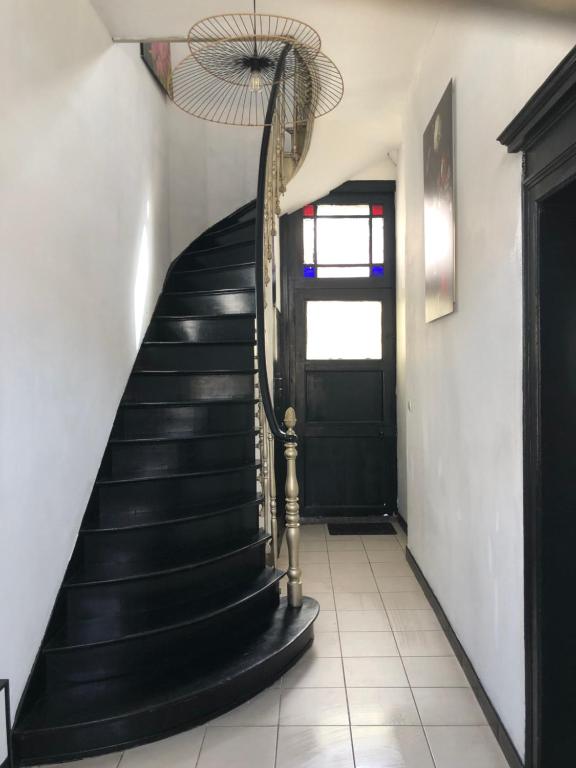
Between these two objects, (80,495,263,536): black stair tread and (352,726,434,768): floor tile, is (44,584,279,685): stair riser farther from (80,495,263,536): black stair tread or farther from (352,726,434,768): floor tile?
(352,726,434,768): floor tile

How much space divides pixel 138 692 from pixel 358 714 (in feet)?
3.04

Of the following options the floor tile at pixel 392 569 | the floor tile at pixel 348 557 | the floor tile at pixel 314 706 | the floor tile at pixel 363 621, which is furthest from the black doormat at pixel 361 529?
the floor tile at pixel 314 706

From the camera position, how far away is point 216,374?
12.6ft

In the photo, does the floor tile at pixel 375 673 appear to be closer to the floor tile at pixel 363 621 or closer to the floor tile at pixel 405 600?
the floor tile at pixel 363 621

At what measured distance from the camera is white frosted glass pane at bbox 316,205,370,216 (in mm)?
6277

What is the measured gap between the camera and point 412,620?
361 centimetres

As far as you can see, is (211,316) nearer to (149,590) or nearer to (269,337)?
(269,337)

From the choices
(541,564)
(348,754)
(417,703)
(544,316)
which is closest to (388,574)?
(417,703)

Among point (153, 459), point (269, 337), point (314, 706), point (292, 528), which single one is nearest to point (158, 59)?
point (269, 337)

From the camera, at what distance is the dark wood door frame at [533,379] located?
1.88 meters

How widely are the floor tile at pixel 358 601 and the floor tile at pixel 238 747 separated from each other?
55.1 inches

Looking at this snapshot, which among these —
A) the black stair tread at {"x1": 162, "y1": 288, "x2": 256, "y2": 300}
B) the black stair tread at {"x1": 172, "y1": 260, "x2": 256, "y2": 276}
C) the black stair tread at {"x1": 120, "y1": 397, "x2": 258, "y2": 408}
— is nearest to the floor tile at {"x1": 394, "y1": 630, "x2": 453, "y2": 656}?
the black stair tread at {"x1": 120, "y1": 397, "x2": 258, "y2": 408}

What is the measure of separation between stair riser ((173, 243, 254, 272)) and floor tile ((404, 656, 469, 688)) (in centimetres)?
306

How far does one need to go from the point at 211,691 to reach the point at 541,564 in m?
1.42
